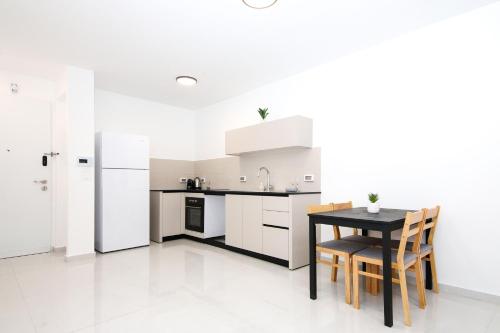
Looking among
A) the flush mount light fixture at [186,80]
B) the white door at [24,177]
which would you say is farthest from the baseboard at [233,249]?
the flush mount light fixture at [186,80]

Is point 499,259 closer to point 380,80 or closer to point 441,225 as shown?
point 441,225

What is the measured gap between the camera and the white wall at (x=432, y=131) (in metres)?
2.50

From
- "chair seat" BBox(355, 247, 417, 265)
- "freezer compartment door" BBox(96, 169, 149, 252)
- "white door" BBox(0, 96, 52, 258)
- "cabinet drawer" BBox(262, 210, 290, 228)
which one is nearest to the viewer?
"chair seat" BBox(355, 247, 417, 265)

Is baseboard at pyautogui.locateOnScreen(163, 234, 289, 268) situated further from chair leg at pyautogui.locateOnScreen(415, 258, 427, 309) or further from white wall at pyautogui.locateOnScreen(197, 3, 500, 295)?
chair leg at pyautogui.locateOnScreen(415, 258, 427, 309)

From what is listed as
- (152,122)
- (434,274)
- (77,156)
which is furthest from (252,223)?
(152,122)

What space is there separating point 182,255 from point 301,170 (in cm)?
206

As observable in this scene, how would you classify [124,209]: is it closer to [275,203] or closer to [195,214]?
[195,214]

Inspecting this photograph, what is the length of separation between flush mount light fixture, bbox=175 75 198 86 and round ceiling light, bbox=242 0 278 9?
6.39 feet

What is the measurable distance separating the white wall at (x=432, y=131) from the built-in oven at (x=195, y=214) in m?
2.04

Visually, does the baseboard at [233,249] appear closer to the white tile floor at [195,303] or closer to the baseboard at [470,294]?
the white tile floor at [195,303]

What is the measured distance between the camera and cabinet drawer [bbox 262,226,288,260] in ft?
11.2

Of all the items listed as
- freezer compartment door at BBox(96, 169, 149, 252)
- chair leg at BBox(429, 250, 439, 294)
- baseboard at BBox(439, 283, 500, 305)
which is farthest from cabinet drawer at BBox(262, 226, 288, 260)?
freezer compartment door at BBox(96, 169, 149, 252)

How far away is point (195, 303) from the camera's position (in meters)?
2.42

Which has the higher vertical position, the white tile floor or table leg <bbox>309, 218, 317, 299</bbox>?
table leg <bbox>309, 218, 317, 299</bbox>
